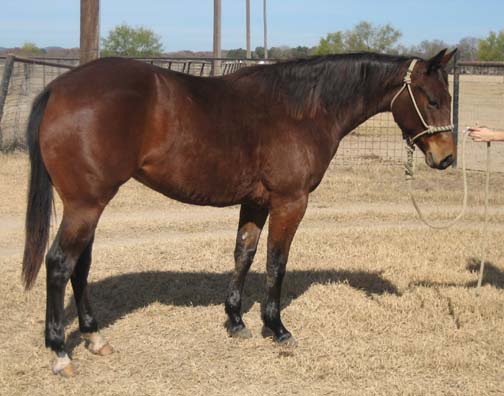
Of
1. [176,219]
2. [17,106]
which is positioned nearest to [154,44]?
[17,106]

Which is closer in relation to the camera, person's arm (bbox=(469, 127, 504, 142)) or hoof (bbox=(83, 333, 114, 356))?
hoof (bbox=(83, 333, 114, 356))

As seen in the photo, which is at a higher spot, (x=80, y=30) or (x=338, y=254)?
(x=80, y=30)

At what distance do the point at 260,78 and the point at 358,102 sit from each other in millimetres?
787

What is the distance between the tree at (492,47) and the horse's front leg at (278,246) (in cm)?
6749

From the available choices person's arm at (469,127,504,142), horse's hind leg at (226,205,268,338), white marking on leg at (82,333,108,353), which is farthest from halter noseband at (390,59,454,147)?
white marking on leg at (82,333,108,353)

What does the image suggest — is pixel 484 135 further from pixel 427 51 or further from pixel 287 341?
pixel 427 51

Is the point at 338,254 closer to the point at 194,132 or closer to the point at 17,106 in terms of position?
the point at 194,132

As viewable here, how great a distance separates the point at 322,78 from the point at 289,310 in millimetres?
1990

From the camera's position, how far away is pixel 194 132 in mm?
4133

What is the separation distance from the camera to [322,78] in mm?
4684

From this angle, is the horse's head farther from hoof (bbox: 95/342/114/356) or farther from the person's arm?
hoof (bbox: 95/342/114/356)

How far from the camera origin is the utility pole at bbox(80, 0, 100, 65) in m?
10.7

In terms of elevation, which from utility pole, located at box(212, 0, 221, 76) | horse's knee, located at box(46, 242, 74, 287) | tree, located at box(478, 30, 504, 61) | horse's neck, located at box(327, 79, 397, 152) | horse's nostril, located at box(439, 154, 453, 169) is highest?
tree, located at box(478, 30, 504, 61)

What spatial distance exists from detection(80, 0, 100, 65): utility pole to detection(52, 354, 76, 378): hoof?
802cm
